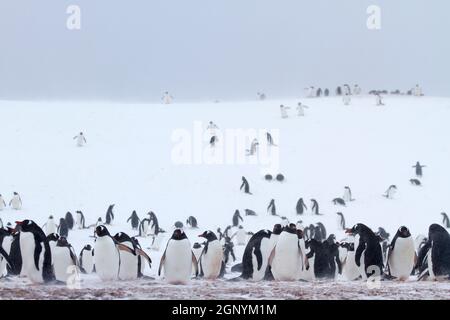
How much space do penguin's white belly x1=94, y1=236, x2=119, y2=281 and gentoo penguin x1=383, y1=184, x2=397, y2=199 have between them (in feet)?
4.76

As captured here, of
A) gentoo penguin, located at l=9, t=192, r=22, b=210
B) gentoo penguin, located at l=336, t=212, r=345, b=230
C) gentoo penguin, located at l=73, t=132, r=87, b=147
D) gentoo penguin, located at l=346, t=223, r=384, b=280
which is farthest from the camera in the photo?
gentoo penguin, located at l=73, t=132, r=87, b=147

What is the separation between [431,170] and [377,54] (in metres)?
0.67

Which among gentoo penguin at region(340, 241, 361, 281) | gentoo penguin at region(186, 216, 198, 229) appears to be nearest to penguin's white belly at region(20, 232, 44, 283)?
gentoo penguin at region(186, 216, 198, 229)

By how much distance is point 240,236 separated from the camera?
434 centimetres

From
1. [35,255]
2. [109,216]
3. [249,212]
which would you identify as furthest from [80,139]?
[249,212]

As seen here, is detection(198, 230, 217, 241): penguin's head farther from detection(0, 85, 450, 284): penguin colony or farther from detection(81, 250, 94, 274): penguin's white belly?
detection(81, 250, 94, 274): penguin's white belly

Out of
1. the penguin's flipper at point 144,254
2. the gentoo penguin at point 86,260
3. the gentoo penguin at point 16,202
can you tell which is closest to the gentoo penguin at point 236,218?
the penguin's flipper at point 144,254

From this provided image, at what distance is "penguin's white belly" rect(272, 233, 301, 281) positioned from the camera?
4254mm

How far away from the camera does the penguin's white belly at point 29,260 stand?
13.7ft

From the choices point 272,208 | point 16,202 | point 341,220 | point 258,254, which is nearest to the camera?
point 16,202

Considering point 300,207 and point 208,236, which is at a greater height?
point 300,207

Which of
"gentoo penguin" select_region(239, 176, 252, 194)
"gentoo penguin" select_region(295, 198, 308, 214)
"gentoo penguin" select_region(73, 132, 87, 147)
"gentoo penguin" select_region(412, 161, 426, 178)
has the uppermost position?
"gentoo penguin" select_region(73, 132, 87, 147)

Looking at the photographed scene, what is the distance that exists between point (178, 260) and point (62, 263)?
0.57 m

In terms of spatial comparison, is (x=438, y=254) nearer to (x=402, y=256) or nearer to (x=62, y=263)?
(x=402, y=256)
